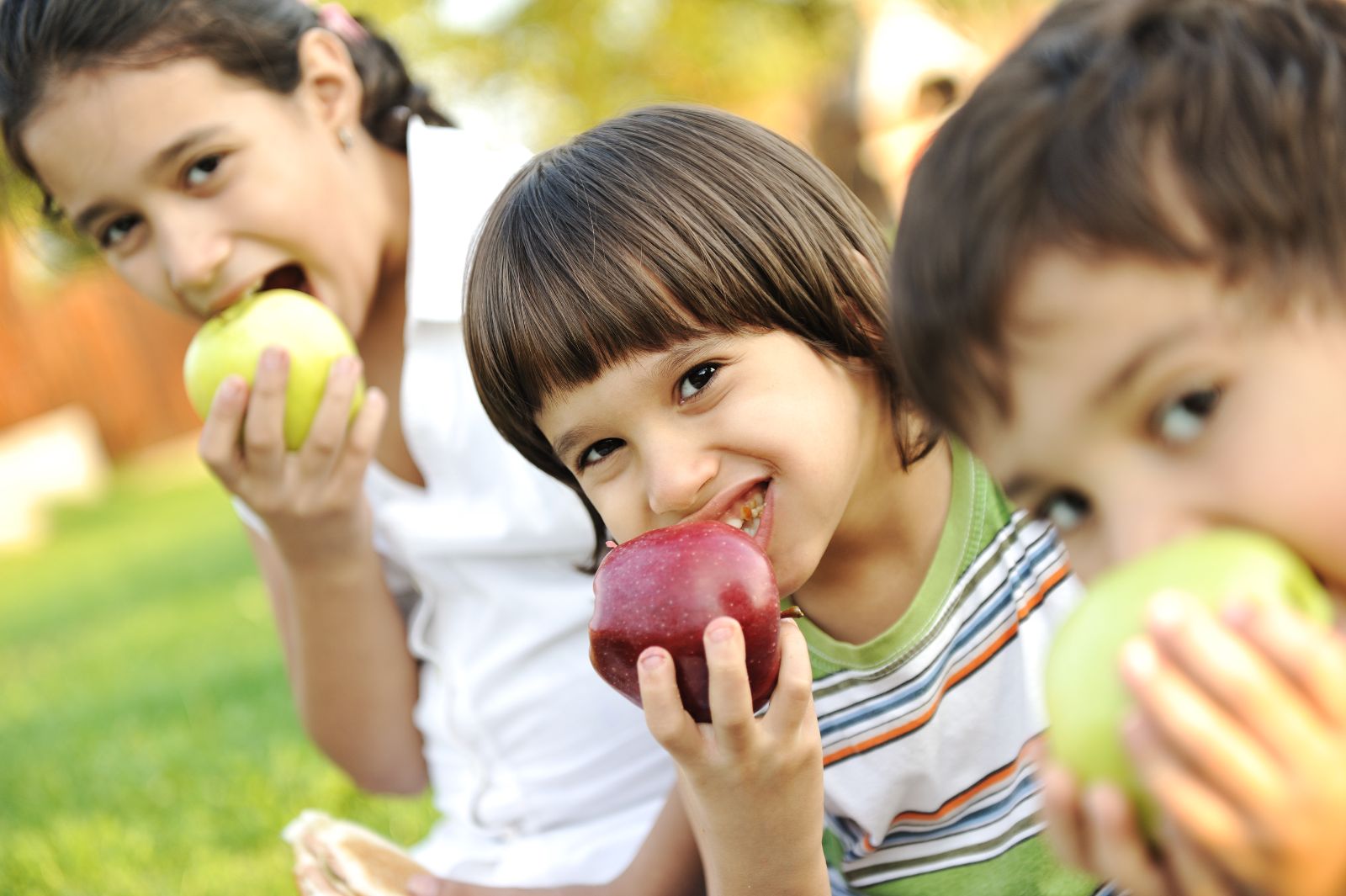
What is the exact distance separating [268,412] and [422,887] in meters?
0.86

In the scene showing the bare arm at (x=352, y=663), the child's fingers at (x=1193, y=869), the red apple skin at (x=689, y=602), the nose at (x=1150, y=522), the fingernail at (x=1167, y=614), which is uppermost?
the bare arm at (x=352, y=663)

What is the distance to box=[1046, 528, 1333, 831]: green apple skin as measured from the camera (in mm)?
1024

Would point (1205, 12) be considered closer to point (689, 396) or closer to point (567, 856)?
point (689, 396)

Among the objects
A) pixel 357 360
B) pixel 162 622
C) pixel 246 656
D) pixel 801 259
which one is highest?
pixel 162 622

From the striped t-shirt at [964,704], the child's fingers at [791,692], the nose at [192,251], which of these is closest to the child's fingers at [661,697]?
the child's fingers at [791,692]

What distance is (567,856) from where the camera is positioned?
241 centimetres

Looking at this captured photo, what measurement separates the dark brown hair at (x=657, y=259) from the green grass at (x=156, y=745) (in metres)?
1.82

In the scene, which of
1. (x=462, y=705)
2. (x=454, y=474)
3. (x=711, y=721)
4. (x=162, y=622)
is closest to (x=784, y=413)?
(x=711, y=721)

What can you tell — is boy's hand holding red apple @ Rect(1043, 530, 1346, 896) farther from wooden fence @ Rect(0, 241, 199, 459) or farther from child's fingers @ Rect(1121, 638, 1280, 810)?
wooden fence @ Rect(0, 241, 199, 459)

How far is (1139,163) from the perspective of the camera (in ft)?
3.57

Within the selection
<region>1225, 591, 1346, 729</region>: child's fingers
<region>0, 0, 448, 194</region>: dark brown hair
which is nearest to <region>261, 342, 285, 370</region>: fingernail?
<region>0, 0, 448, 194</region>: dark brown hair

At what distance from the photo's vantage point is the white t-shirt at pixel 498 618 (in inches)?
94.7

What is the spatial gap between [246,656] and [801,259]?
13.5 ft

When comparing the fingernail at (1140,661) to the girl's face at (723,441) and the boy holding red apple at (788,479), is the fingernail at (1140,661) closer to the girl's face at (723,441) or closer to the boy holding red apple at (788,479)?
the boy holding red apple at (788,479)
